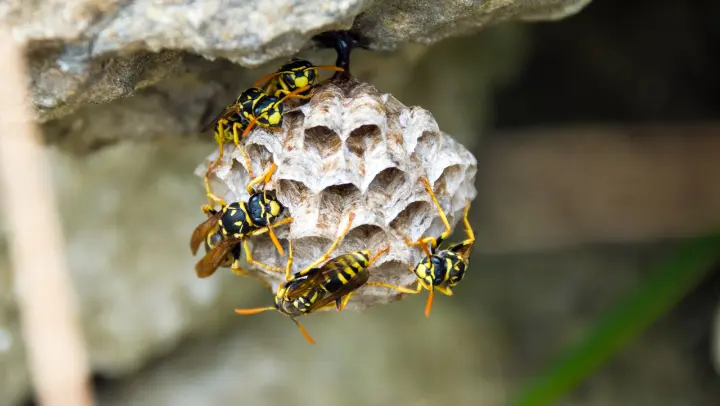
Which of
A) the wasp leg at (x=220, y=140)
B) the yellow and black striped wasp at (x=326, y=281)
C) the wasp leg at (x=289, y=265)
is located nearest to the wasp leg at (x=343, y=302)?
the yellow and black striped wasp at (x=326, y=281)

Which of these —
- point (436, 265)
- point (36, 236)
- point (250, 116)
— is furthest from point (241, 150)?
point (36, 236)

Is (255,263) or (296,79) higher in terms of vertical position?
(296,79)

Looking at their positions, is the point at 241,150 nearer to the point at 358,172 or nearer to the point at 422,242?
the point at 358,172

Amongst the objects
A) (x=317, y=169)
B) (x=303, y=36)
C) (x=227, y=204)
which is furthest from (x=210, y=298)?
(x=303, y=36)

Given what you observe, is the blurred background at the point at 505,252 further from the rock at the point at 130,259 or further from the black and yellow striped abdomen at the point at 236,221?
the black and yellow striped abdomen at the point at 236,221

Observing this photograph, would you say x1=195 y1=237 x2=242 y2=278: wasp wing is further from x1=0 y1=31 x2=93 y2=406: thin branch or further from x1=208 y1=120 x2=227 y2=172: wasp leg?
x1=0 y1=31 x2=93 y2=406: thin branch

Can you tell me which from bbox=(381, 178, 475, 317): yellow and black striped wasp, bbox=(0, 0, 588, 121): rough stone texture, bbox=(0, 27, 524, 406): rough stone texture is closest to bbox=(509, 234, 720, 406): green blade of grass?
bbox=(0, 27, 524, 406): rough stone texture

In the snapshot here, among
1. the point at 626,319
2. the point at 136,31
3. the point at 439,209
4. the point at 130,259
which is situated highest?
the point at 136,31
